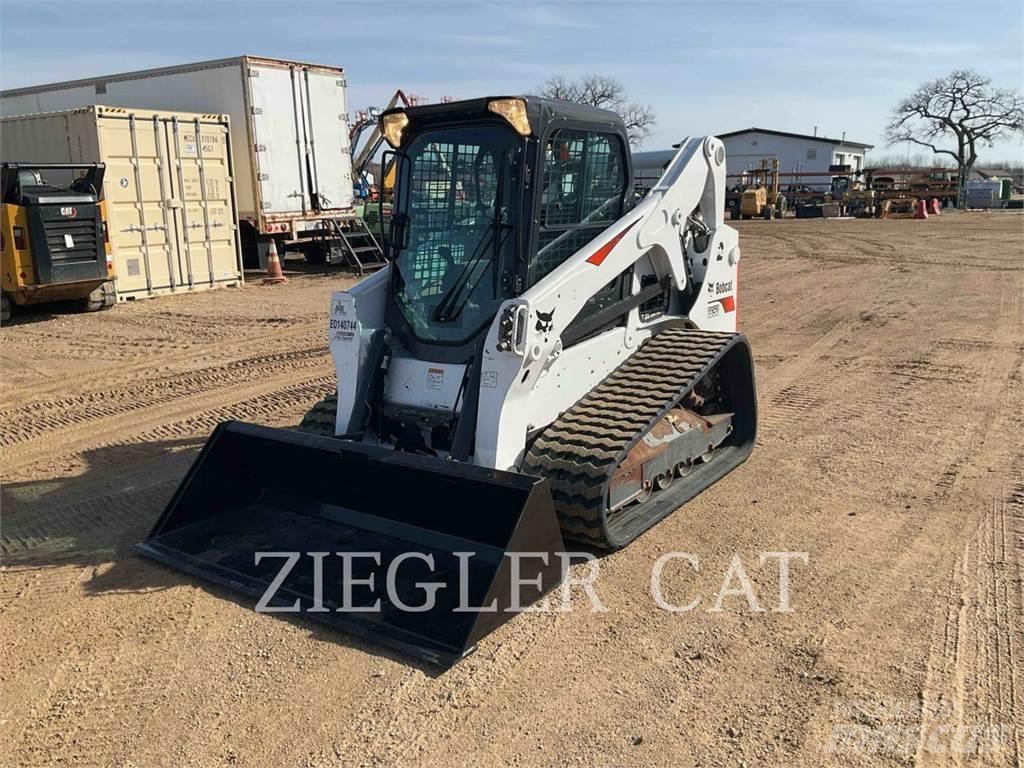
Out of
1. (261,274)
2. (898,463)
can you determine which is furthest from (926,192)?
(898,463)

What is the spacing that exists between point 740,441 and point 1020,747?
3.26 m

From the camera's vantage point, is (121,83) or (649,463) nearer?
(649,463)

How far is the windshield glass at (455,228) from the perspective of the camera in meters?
4.59

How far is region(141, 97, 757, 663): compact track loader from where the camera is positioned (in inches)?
158

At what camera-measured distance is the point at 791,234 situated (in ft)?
81.8

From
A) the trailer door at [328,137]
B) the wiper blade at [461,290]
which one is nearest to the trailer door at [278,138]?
the trailer door at [328,137]

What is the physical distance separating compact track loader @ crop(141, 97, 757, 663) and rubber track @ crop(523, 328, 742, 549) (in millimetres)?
12

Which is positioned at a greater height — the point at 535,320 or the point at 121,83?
the point at 121,83

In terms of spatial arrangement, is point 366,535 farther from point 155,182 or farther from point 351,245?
point 351,245

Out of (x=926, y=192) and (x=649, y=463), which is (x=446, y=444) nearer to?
(x=649, y=463)

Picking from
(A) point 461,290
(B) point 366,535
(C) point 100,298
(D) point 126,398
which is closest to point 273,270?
(C) point 100,298

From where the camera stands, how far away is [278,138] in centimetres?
1562

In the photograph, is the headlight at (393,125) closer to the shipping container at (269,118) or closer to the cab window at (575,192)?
the cab window at (575,192)

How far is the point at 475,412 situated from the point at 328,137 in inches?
531
